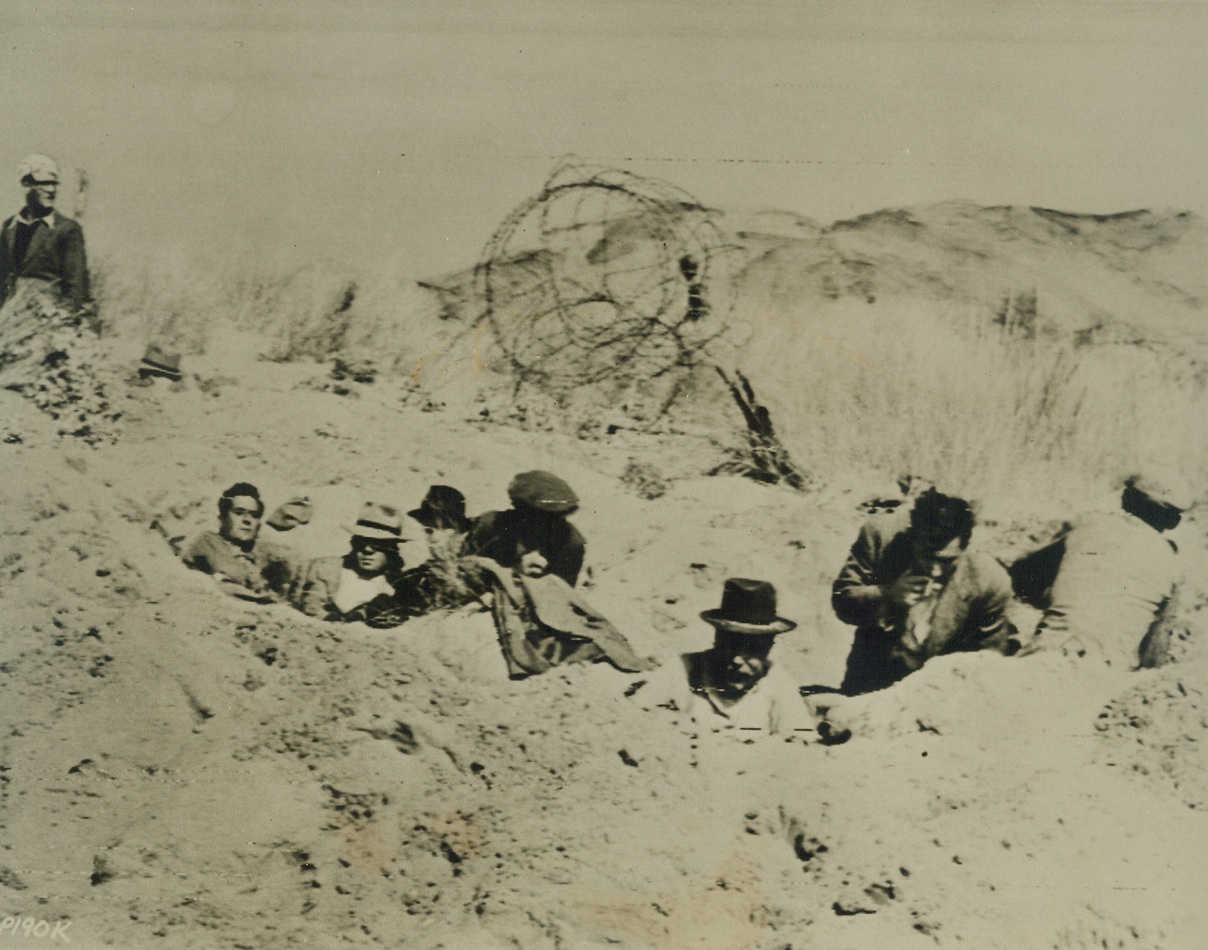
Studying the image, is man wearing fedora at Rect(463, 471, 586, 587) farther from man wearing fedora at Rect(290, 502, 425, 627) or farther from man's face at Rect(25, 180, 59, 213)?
man's face at Rect(25, 180, 59, 213)

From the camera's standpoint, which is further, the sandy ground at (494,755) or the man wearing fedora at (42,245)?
the man wearing fedora at (42,245)

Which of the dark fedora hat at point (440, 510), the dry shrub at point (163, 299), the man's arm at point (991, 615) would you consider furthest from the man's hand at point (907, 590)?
the dry shrub at point (163, 299)

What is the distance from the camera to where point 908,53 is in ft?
7.13

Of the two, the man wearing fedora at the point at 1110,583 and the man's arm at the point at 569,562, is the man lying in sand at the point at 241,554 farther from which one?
the man wearing fedora at the point at 1110,583

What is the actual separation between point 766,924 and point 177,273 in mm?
2278

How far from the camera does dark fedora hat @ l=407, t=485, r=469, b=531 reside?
2.12 meters

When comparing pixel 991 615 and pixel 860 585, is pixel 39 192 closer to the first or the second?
pixel 860 585

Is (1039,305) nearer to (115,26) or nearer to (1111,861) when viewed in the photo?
(1111,861)

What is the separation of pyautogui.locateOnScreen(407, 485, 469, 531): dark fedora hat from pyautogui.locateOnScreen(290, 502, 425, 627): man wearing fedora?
65 mm

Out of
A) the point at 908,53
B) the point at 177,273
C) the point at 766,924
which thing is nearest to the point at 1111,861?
the point at 766,924

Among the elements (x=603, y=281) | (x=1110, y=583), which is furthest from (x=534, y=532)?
(x=1110, y=583)

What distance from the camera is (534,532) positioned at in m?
2.12

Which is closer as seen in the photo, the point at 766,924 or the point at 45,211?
the point at 766,924

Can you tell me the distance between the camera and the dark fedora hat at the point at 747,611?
2.08 m
